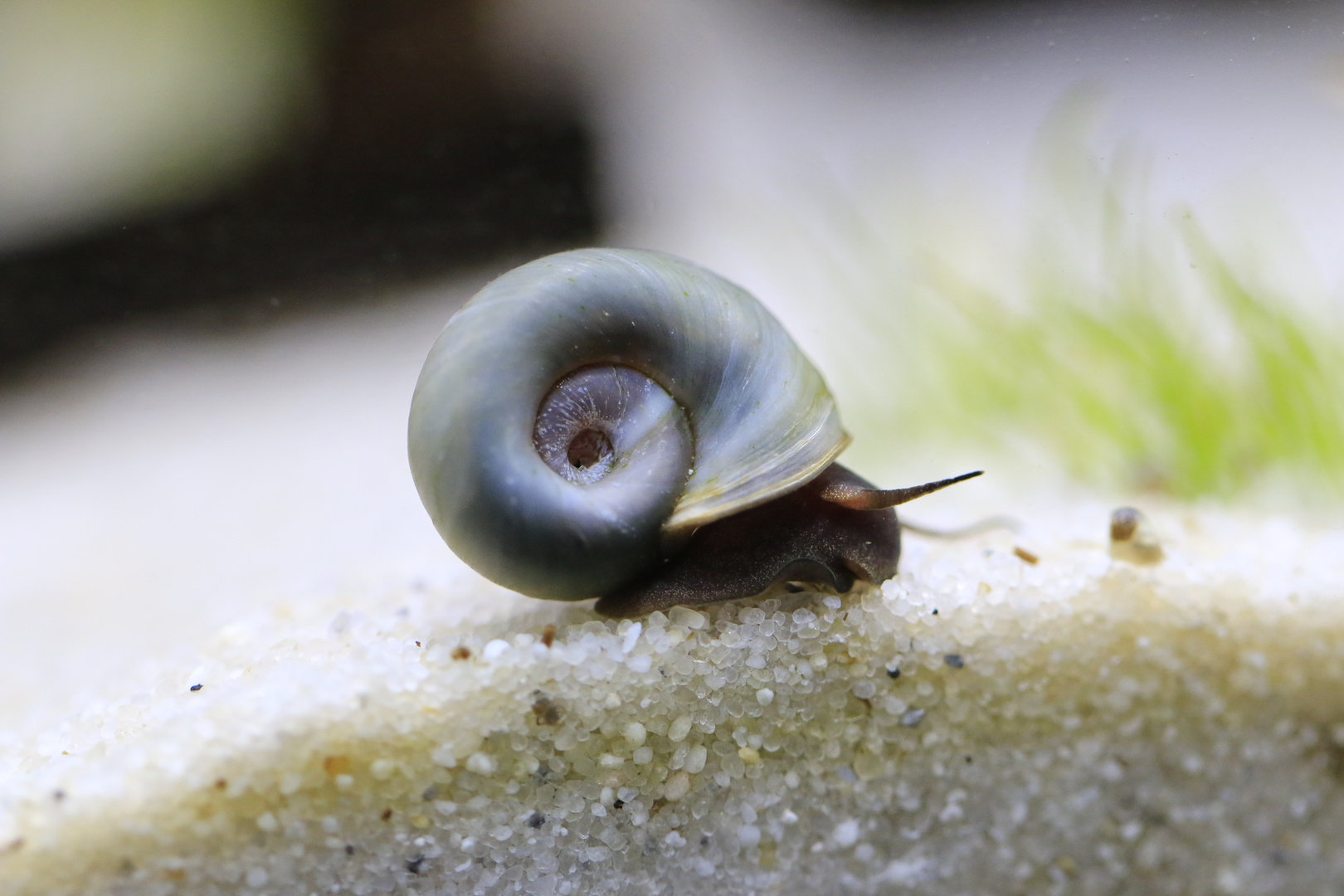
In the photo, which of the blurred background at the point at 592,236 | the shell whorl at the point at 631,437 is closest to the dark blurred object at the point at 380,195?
the blurred background at the point at 592,236

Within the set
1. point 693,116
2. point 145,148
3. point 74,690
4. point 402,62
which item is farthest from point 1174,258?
point 145,148

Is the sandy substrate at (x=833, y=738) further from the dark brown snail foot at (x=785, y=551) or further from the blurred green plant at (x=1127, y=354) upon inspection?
the blurred green plant at (x=1127, y=354)

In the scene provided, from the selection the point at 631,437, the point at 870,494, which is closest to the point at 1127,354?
the point at 870,494

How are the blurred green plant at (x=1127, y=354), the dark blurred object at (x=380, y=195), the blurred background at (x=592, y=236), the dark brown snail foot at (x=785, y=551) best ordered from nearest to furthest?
the dark brown snail foot at (x=785, y=551), the blurred green plant at (x=1127, y=354), the blurred background at (x=592, y=236), the dark blurred object at (x=380, y=195)

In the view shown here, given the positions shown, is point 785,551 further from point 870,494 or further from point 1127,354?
point 1127,354

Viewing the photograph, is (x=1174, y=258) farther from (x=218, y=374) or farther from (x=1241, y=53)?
(x=218, y=374)

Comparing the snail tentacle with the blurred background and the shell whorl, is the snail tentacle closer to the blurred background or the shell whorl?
the shell whorl
